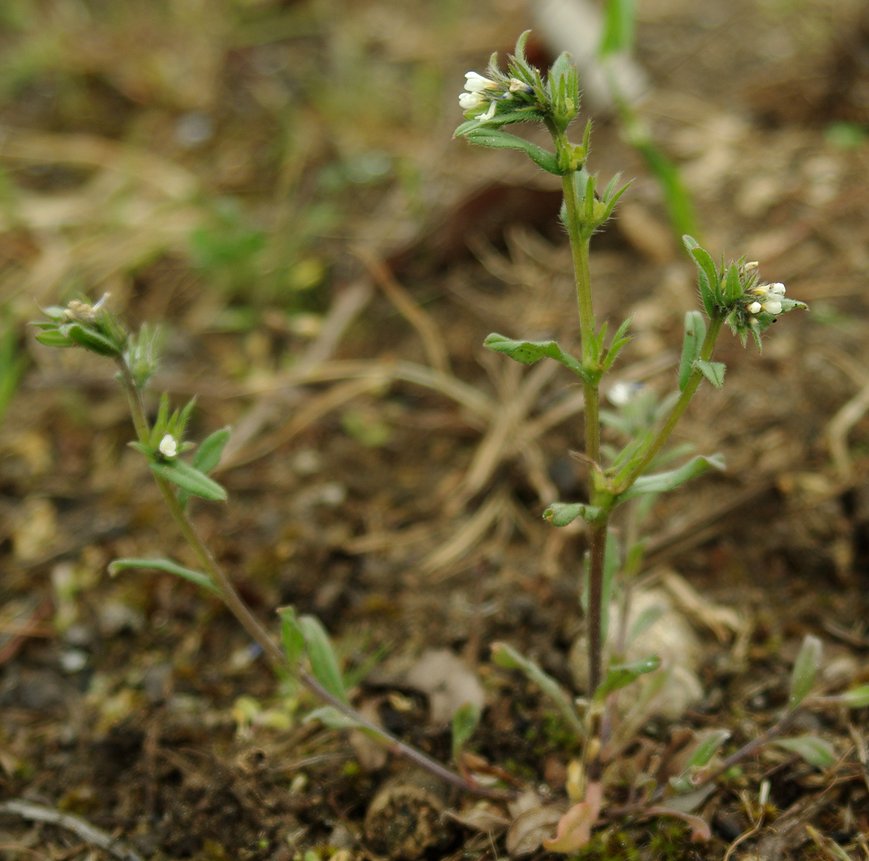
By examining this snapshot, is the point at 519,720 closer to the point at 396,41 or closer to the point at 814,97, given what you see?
the point at 814,97

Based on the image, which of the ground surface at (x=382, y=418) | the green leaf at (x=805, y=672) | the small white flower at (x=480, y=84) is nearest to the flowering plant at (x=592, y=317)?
the small white flower at (x=480, y=84)

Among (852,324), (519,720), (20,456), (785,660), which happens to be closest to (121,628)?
(20,456)

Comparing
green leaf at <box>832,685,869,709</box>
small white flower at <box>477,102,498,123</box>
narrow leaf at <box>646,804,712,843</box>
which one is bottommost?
narrow leaf at <box>646,804,712,843</box>

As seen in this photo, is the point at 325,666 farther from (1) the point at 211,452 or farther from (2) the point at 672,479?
(2) the point at 672,479

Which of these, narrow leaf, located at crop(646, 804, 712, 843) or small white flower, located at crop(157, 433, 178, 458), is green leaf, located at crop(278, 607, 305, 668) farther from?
narrow leaf, located at crop(646, 804, 712, 843)

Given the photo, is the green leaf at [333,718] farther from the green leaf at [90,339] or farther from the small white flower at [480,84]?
the small white flower at [480,84]

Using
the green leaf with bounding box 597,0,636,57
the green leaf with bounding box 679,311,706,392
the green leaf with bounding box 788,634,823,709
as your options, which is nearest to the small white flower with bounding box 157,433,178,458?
the green leaf with bounding box 679,311,706,392
